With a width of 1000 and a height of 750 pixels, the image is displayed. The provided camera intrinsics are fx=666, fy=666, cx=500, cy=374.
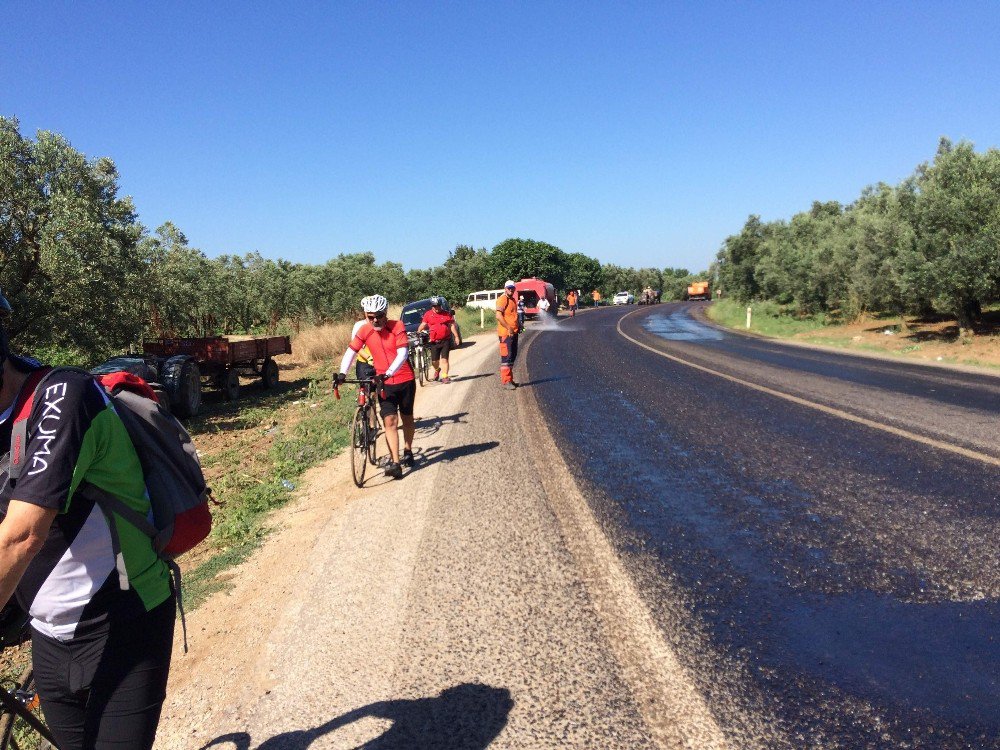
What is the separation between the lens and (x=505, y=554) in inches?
191

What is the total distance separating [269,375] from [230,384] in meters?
2.16

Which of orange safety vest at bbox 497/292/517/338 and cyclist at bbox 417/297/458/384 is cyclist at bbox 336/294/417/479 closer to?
orange safety vest at bbox 497/292/517/338

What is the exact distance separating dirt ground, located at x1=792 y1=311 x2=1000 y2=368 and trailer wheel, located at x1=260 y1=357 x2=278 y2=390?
18114 millimetres

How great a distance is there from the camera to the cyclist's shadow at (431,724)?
114 inches

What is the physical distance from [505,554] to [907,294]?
20.9 metres

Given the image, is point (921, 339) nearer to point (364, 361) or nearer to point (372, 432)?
point (364, 361)

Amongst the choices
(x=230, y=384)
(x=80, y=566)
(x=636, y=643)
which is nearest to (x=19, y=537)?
(x=80, y=566)

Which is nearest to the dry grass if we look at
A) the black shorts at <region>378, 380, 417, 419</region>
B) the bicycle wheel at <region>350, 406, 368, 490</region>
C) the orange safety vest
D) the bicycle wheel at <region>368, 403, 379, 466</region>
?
the orange safety vest

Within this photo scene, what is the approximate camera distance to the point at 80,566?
1958 mm

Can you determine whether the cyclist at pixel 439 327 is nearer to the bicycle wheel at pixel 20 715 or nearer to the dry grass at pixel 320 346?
the bicycle wheel at pixel 20 715

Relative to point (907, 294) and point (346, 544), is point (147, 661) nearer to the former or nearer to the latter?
point (346, 544)

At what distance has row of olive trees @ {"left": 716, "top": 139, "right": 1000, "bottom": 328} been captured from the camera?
18.5 meters

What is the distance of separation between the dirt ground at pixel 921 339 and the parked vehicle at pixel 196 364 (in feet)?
59.0

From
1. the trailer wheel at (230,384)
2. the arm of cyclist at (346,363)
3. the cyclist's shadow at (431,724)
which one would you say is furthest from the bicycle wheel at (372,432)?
the trailer wheel at (230,384)
